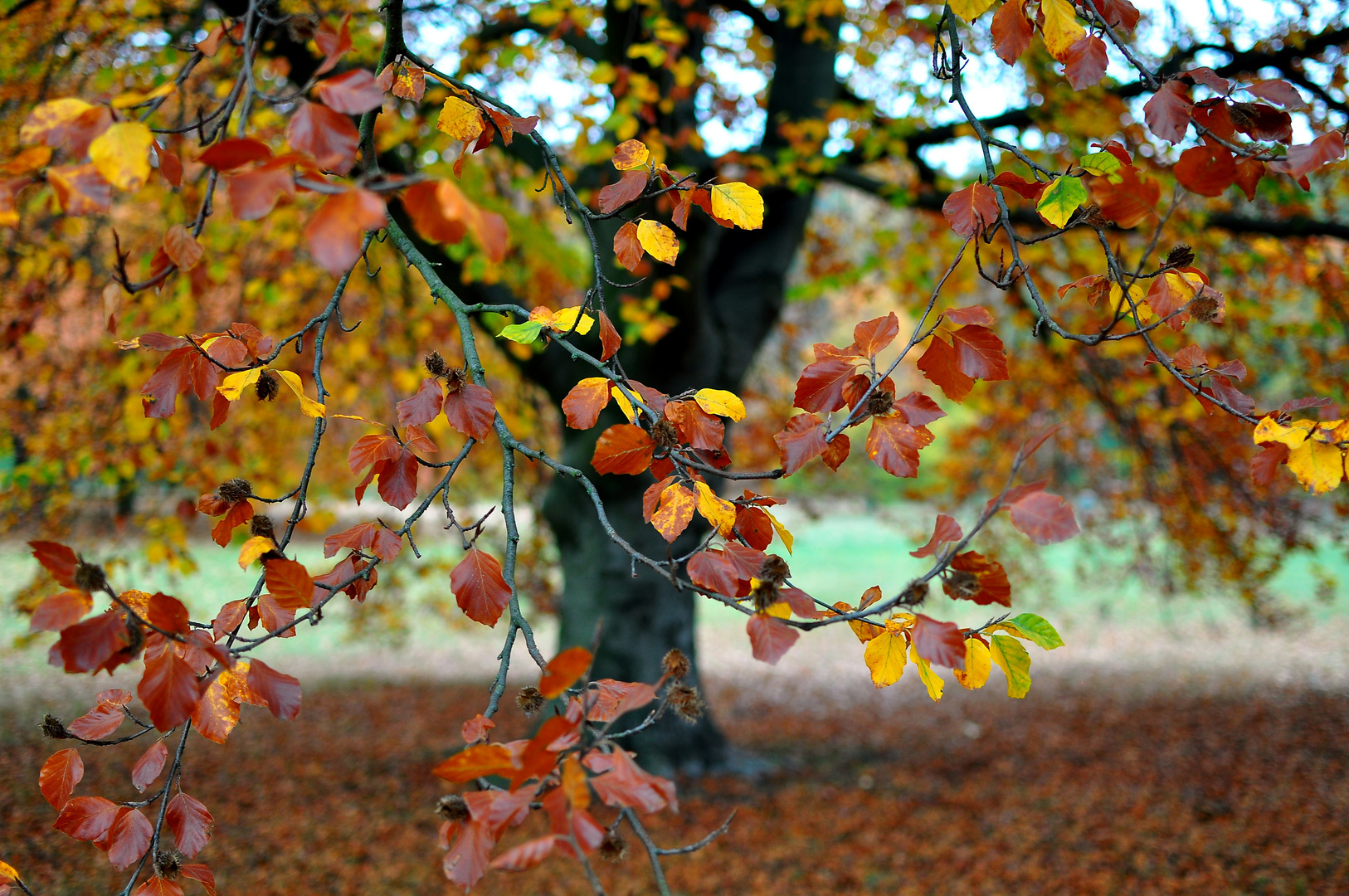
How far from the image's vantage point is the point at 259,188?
0.89 m

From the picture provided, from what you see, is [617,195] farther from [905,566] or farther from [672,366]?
[905,566]

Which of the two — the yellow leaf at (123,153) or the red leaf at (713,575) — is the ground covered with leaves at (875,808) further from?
Answer: the yellow leaf at (123,153)

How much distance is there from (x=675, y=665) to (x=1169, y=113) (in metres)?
1.22

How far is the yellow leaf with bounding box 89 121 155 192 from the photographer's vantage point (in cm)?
94

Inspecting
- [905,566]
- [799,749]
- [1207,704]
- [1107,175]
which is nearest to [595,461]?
[1107,175]

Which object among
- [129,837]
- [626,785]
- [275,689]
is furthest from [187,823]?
[626,785]

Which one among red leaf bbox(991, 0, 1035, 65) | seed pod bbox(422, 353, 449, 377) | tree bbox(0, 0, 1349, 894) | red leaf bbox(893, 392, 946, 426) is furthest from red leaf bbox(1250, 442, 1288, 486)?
seed pod bbox(422, 353, 449, 377)

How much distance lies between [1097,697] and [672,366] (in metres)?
5.35

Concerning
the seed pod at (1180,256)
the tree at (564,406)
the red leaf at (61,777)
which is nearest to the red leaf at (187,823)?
the tree at (564,406)

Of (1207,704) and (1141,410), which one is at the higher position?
(1141,410)

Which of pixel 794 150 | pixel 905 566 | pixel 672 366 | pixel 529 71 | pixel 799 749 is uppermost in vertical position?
pixel 529 71

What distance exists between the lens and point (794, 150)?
14.3 feet

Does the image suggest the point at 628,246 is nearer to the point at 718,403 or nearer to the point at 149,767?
the point at 718,403

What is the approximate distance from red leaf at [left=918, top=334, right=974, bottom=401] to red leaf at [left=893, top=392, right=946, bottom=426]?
0.25 ft
